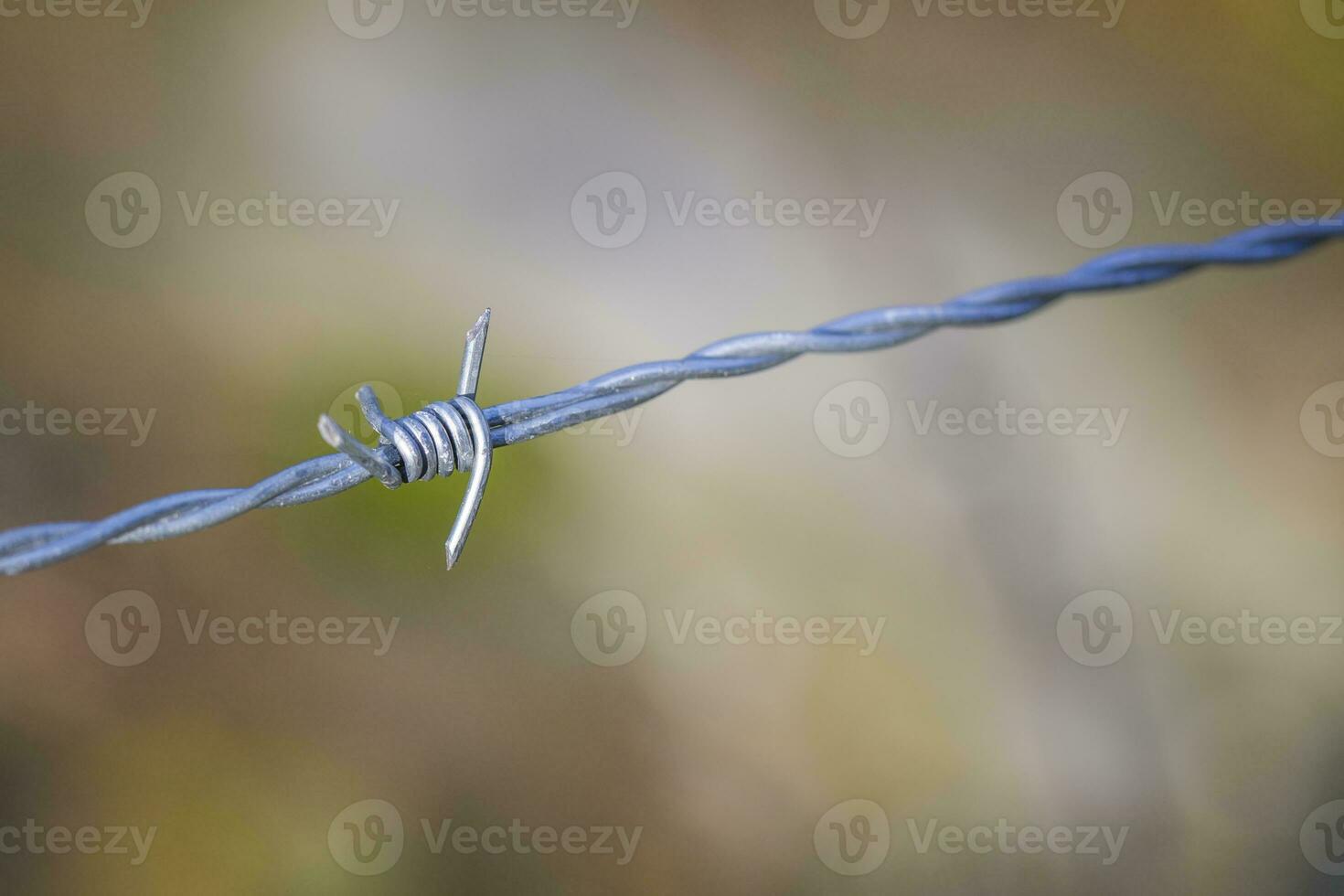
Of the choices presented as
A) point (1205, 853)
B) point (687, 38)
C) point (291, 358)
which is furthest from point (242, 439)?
point (1205, 853)

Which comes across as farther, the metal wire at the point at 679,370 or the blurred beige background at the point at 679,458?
the blurred beige background at the point at 679,458

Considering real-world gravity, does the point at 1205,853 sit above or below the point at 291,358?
below

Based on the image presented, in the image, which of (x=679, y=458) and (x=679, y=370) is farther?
(x=679, y=458)

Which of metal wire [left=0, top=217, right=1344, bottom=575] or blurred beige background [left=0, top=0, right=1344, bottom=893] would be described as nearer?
metal wire [left=0, top=217, right=1344, bottom=575]

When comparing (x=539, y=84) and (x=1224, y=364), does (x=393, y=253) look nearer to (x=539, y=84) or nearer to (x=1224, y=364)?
(x=539, y=84)
